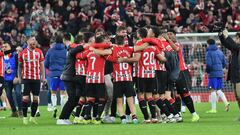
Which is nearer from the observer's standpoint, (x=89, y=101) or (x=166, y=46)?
(x=89, y=101)

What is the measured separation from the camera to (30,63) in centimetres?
2025

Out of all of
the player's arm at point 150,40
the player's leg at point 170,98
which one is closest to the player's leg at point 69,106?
the player's arm at point 150,40

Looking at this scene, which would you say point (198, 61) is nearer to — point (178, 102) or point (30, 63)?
point (178, 102)

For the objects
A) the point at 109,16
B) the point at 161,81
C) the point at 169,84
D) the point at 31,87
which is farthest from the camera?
the point at 109,16

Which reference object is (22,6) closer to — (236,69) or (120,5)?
(120,5)

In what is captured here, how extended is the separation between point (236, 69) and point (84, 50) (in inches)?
159

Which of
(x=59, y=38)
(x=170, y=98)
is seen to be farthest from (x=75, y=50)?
(x=59, y=38)

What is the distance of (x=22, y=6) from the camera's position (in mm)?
36844

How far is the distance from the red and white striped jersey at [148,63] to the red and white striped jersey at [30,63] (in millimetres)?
2785

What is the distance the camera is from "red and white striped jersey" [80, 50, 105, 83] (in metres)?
19.2

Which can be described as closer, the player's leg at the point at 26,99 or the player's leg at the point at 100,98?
the player's leg at the point at 100,98

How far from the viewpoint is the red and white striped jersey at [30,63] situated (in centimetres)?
1997

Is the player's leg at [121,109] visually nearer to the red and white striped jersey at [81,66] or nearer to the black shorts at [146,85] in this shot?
the black shorts at [146,85]

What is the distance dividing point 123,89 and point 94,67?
36.0 inches
